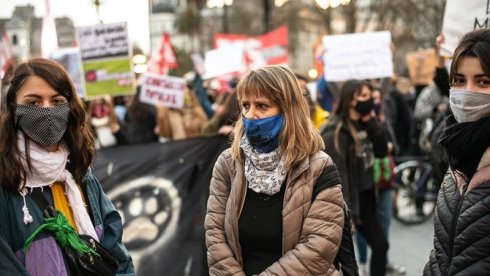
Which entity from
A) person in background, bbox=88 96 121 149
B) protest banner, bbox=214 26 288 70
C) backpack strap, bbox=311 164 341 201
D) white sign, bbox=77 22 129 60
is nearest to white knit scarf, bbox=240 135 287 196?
backpack strap, bbox=311 164 341 201

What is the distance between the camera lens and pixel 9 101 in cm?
292

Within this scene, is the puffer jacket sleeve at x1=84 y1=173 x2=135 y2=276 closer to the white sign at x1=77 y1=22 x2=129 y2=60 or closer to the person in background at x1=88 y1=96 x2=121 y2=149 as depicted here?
the white sign at x1=77 y1=22 x2=129 y2=60

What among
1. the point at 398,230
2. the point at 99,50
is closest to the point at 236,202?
the point at 99,50

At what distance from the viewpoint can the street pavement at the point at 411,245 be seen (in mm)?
7220

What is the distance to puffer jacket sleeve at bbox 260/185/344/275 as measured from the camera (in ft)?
10.2

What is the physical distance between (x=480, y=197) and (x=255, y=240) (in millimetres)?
1110

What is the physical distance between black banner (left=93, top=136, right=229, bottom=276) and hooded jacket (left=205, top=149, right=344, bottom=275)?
2564mm

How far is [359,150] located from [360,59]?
7.64ft

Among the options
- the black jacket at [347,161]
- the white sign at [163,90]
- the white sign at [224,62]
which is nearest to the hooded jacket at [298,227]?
the black jacket at [347,161]

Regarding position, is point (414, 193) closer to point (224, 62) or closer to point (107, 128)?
point (224, 62)

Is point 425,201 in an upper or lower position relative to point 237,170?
lower

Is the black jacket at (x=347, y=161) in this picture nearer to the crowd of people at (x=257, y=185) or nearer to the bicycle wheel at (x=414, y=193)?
the crowd of people at (x=257, y=185)

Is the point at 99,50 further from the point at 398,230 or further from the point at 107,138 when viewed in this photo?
the point at 398,230

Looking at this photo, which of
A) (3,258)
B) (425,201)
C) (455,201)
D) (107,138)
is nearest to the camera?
(3,258)
